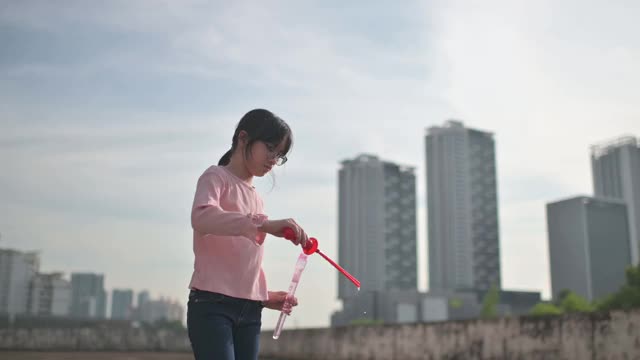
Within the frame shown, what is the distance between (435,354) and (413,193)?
159 meters

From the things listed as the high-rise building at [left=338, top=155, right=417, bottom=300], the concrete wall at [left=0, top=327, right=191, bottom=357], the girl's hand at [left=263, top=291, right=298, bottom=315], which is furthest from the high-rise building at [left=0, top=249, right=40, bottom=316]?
the girl's hand at [left=263, top=291, right=298, bottom=315]

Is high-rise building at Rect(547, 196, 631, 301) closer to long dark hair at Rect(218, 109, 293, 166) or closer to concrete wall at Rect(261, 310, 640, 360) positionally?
concrete wall at Rect(261, 310, 640, 360)

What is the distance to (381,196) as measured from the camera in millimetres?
162500

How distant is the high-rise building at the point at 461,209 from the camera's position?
156875mm

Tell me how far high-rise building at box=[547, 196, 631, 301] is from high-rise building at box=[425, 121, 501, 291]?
2433 centimetres

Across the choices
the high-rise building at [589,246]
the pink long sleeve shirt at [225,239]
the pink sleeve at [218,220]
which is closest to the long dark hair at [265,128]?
the pink long sleeve shirt at [225,239]

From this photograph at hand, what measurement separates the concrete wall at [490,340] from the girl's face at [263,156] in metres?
6.67

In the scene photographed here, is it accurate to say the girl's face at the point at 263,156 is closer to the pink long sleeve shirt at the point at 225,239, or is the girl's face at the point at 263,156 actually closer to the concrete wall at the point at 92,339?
the pink long sleeve shirt at the point at 225,239

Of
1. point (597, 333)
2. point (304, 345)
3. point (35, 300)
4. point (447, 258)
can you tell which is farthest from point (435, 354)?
point (35, 300)

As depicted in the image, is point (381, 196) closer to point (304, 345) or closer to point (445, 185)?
point (445, 185)

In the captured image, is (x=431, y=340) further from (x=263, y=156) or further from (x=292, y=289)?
(x=263, y=156)

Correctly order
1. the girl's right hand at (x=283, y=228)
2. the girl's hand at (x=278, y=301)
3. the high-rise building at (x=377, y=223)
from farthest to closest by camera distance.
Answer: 1. the high-rise building at (x=377, y=223)
2. the girl's hand at (x=278, y=301)
3. the girl's right hand at (x=283, y=228)

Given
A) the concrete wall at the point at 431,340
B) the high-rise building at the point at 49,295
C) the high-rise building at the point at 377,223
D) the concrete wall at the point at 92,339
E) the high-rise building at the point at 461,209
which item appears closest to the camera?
the concrete wall at the point at 431,340

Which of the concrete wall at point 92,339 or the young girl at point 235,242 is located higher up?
the young girl at point 235,242
